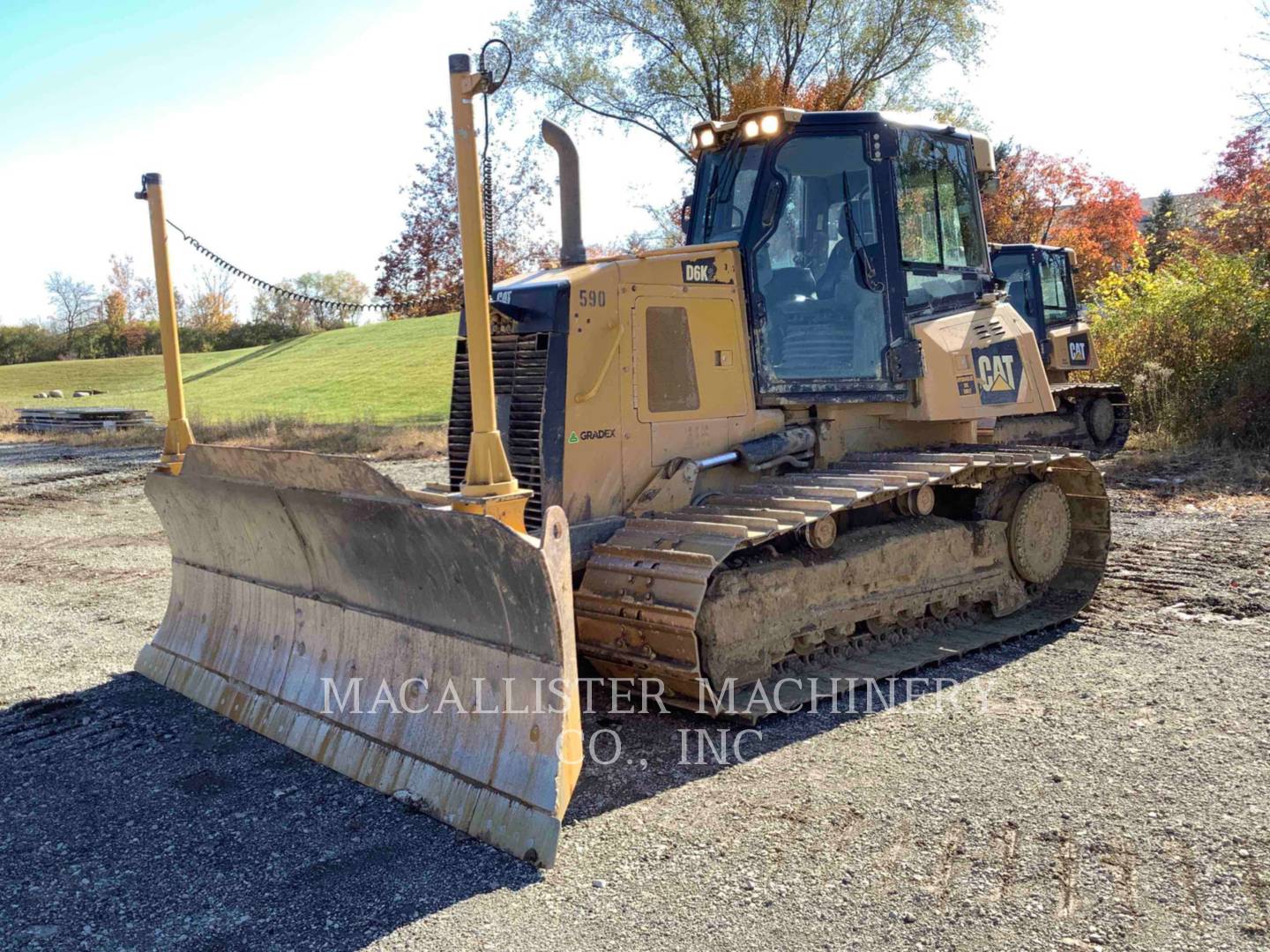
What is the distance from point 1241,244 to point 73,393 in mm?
37684

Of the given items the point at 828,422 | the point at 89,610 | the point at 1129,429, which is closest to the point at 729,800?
the point at 828,422

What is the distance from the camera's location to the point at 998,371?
6.78 m

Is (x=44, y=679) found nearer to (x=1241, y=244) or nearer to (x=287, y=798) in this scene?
(x=287, y=798)

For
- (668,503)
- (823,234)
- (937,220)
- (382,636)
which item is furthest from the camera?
(937,220)

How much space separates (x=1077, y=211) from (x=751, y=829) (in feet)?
110

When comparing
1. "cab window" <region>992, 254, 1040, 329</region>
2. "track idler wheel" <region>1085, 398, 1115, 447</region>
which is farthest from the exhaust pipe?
"cab window" <region>992, 254, 1040, 329</region>

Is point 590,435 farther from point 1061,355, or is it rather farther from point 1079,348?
point 1079,348

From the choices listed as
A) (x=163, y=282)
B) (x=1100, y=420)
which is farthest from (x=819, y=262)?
(x=1100, y=420)

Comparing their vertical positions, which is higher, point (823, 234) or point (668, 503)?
point (823, 234)


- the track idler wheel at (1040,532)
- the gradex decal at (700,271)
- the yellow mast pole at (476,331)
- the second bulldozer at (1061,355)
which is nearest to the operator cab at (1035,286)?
the second bulldozer at (1061,355)

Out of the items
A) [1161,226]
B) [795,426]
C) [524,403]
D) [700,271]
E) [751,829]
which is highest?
[1161,226]

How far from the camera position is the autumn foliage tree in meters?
31.9

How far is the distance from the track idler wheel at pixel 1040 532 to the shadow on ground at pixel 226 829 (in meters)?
1.54

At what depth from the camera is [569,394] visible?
5.28 metres
